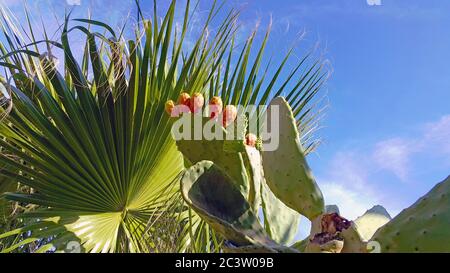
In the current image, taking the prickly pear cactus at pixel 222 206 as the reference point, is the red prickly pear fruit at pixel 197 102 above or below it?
above

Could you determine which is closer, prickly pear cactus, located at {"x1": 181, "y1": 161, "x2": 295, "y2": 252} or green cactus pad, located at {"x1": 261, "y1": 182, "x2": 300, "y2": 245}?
prickly pear cactus, located at {"x1": 181, "y1": 161, "x2": 295, "y2": 252}

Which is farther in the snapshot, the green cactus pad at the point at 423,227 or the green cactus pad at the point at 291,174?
the green cactus pad at the point at 291,174

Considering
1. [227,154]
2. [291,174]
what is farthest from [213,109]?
[291,174]

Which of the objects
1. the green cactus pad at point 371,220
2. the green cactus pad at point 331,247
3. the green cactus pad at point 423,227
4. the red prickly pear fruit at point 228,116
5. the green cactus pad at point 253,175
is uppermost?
the red prickly pear fruit at point 228,116

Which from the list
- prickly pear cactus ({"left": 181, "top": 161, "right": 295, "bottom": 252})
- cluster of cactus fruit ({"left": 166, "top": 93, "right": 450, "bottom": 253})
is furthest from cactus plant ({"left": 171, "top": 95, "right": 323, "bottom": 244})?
prickly pear cactus ({"left": 181, "top": 161, "right": 295, "bottom": 252})

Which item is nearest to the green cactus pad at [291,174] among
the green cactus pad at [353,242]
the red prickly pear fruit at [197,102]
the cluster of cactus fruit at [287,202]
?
the cluster of cactus fruit at [287,202]

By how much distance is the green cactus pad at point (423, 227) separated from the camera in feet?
2.80

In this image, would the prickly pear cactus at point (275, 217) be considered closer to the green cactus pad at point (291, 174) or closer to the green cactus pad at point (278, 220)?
the green cactus pad at point (278, 220)

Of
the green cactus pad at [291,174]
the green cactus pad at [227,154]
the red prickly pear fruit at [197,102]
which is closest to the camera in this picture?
the green cactus pad at [291,174]

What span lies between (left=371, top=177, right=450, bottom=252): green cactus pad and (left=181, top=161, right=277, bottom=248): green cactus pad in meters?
0.22

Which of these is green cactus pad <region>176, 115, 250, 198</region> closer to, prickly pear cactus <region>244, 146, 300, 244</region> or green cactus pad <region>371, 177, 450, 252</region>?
prickly pear cactus <region>244, 146, 300, 244</region>

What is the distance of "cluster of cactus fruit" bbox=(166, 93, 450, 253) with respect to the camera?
0.88 meters
